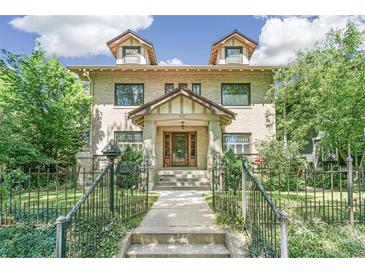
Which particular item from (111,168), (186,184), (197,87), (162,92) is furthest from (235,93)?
(111,168)

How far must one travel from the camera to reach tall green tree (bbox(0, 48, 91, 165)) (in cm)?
1184

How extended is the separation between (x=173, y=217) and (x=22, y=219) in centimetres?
275

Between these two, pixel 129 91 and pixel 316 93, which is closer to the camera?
pixel 316 93

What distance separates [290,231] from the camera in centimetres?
413

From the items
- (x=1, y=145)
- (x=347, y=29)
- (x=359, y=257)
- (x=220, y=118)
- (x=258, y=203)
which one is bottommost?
(x=359, y=257)

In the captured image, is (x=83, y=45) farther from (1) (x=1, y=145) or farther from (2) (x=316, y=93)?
(2) (x=316, y=93)

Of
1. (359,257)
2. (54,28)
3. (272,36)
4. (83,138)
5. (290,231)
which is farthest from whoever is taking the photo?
(83,138)

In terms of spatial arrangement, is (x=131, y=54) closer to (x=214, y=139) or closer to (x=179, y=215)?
(x=214, y=139)

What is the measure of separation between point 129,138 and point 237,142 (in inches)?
217

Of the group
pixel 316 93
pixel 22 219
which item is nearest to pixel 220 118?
pixel 316 93

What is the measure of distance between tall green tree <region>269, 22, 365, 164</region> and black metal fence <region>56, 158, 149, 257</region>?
262 inches

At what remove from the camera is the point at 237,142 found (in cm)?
1332

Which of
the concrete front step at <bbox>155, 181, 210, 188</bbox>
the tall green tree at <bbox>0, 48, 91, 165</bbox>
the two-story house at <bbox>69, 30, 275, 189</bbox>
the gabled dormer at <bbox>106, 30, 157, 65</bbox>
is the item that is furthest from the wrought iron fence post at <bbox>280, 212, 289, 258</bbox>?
the gabled dormer at <bbox>106, 30, 157, 65</bbox>

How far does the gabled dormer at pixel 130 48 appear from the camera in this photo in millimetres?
13281
